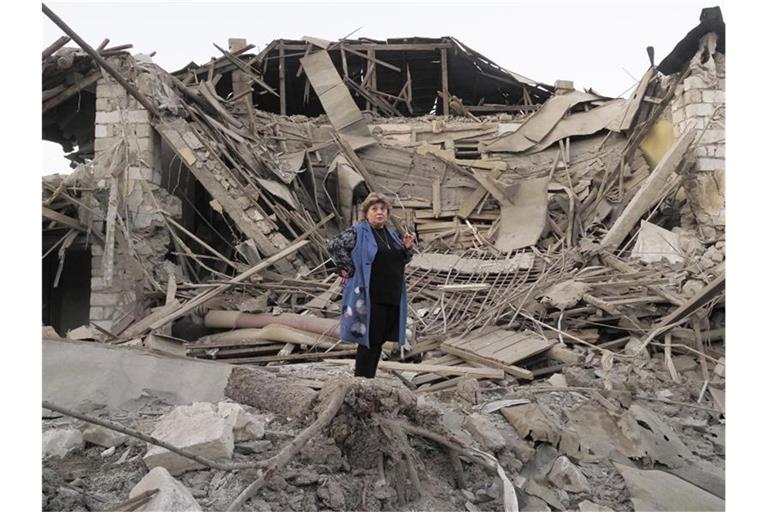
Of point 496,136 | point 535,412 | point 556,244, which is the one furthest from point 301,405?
point 496,136

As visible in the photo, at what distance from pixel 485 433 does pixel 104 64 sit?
7.23 m

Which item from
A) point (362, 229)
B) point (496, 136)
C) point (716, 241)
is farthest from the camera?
point (496, 136)

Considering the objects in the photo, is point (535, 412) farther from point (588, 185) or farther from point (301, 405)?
point (588, 185)

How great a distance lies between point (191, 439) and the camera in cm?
305

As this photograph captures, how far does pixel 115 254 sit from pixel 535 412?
6.69 meters

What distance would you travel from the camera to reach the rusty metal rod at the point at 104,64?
701 centimetres

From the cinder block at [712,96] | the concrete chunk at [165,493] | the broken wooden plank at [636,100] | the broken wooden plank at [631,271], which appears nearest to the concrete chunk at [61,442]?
the concrete chunk at [165,493]

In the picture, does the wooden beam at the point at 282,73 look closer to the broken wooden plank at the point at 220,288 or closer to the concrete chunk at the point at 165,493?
the broken wooden plank at the point at 220,288

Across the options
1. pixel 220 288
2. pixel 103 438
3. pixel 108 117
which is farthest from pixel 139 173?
pixel 103 438

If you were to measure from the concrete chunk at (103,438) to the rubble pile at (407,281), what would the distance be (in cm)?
1

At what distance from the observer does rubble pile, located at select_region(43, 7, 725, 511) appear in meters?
3.30

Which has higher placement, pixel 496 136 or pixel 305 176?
pixel 496 136

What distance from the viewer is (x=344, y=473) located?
127 inches

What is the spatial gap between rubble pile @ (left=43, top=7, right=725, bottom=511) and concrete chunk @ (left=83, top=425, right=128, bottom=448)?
1 centimetres
